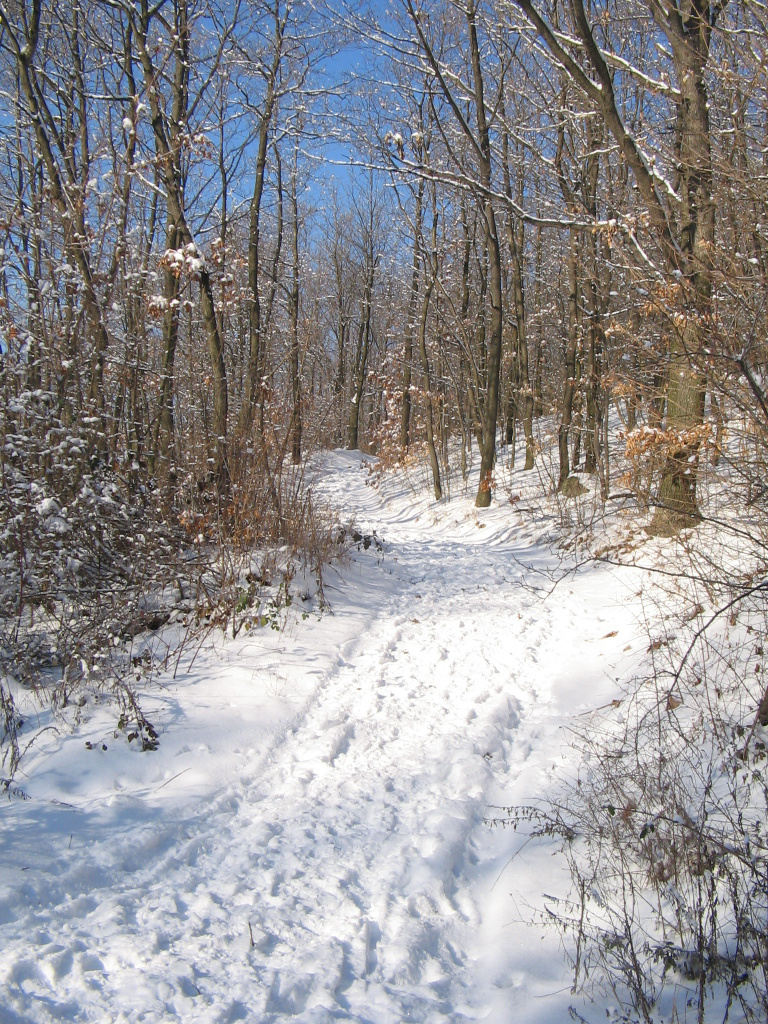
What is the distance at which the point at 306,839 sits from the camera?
10.4ft

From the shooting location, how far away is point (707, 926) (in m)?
2.47

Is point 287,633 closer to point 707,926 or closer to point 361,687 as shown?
point 361,687

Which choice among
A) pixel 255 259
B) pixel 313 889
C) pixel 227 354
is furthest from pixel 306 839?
pixel 255 259

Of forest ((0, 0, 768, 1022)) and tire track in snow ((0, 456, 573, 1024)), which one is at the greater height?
forest ((0, 0, 768, 1022))

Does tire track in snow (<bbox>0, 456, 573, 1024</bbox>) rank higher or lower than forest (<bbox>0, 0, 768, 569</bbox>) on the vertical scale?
lower

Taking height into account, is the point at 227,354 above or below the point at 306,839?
above

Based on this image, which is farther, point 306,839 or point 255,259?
point 255,259

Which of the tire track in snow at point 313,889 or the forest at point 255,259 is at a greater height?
the forest at point 255,259

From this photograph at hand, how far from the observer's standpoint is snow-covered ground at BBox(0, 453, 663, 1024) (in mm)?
2281

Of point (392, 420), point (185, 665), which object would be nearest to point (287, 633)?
point (185, 665)

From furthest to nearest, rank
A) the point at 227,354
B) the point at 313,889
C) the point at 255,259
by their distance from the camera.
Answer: the point at 255,259 → the point at 227,354 → the point at 313,889

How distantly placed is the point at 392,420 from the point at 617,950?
20848mm

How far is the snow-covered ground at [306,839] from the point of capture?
2.28 meters

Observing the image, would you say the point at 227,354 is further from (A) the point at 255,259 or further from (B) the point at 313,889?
(B) the point at 313,889
